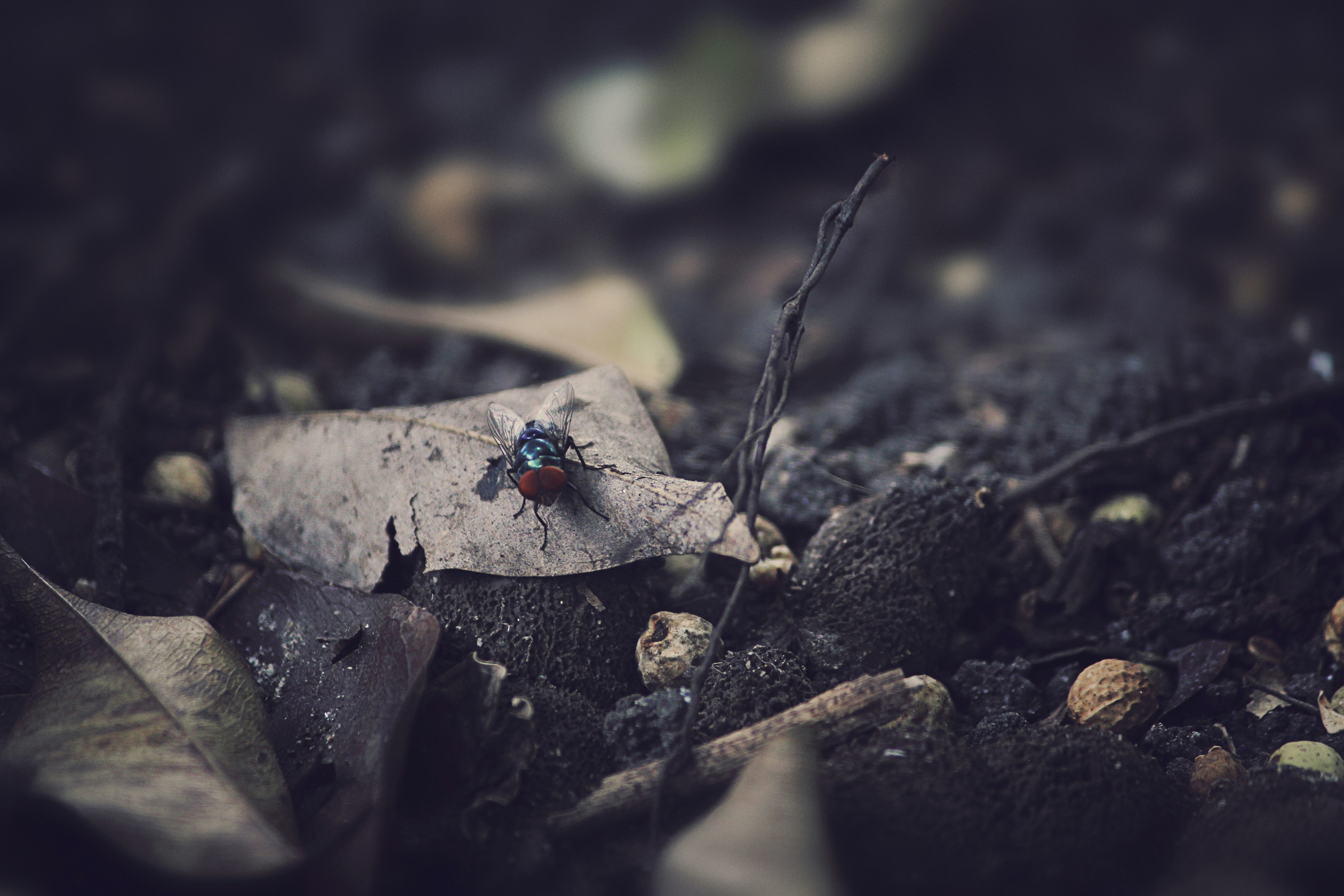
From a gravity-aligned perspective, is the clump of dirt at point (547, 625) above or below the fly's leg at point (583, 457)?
below

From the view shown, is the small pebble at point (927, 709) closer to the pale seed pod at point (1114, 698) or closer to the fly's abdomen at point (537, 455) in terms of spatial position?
the pale seed pod at point (1114, 698)

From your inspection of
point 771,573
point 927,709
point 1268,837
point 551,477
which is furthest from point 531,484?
point 1268,837

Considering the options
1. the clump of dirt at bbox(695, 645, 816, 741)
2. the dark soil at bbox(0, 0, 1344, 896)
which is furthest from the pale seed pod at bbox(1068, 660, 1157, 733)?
the clump of dirt at bbox(695, 645, 816, 741)

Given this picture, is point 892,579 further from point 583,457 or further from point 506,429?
point 506,429

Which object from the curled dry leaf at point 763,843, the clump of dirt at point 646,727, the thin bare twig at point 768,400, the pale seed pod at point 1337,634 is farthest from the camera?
the pale seed pod at point 1337,634

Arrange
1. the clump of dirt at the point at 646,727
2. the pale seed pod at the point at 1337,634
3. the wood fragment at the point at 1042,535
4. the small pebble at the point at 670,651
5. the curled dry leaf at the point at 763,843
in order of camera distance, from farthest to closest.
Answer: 1. the wood fragment at the point at 1042,535
2. the pale seed pod at the point at 1337,634
3. the small pebble at the point at 670,651
4. the clump of dirt at the point at 646,727
5. the curled dry leaf at the point at 763,843

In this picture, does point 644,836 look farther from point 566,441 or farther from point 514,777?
point 566,441

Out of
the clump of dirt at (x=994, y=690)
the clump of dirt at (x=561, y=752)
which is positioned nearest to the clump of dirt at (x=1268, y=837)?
the clump of dirt at (x=994, y=690)

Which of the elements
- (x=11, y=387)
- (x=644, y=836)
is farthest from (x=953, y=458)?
(x=11, y=387)
